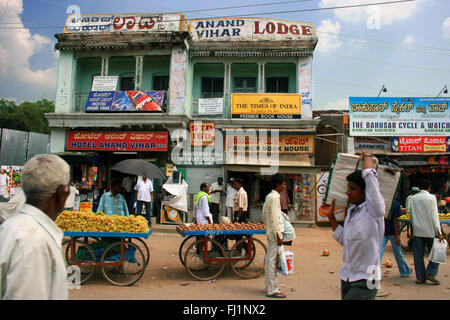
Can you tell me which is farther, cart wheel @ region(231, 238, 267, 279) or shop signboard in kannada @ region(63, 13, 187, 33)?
shop signboard in kannada @ region(63, 13, 187, 33)

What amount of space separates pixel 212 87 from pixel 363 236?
1366 cm

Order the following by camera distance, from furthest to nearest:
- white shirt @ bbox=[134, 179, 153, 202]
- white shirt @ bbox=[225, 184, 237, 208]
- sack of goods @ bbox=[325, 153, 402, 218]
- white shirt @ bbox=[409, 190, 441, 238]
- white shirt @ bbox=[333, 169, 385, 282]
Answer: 1. white shirt @ bbox=[225, 184, 237, 208]
2. white shirt @ bbox=[134, 179, 153, 202]
3. white shirt @ bbox=[409, 190, 441, 238]
4. sack of goods @ bbox=[325, 153, 402, 218]
5. white shirt @ bbox=[333, 169, 385, 282]

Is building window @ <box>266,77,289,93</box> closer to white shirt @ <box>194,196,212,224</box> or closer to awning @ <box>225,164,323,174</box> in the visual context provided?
awning @ <box>225,164,323,174</box>

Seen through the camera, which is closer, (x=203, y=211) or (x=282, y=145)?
(x=203, y=211)

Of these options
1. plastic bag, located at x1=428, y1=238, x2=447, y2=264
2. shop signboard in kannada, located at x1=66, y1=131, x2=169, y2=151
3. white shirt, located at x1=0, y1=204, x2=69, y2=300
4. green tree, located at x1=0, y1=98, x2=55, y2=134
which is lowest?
plastic bag, located at x1=428, y1=238, x2=447, y2=264

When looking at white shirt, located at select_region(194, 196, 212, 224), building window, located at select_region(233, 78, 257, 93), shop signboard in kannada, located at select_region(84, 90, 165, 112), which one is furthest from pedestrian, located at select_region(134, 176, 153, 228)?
building window, located at select_region(233, 78, 257, 93)

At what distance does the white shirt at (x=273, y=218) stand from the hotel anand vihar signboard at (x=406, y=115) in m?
10.2

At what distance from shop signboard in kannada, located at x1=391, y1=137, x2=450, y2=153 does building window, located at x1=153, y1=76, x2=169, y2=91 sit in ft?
36.9

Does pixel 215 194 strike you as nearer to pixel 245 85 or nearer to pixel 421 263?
pixel 245 85

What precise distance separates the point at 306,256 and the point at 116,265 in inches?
194

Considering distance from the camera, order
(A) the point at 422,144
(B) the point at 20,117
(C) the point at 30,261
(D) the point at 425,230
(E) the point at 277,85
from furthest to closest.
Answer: (B) the point at 20,117, (E) the point at 277,85, (A) the point at 422,144, (D) the point at 425,230, (C) the point at 30,261

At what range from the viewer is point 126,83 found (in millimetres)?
15672

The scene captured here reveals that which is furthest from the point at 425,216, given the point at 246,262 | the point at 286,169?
the point at 286,169

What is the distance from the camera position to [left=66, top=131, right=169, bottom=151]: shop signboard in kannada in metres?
13.8
